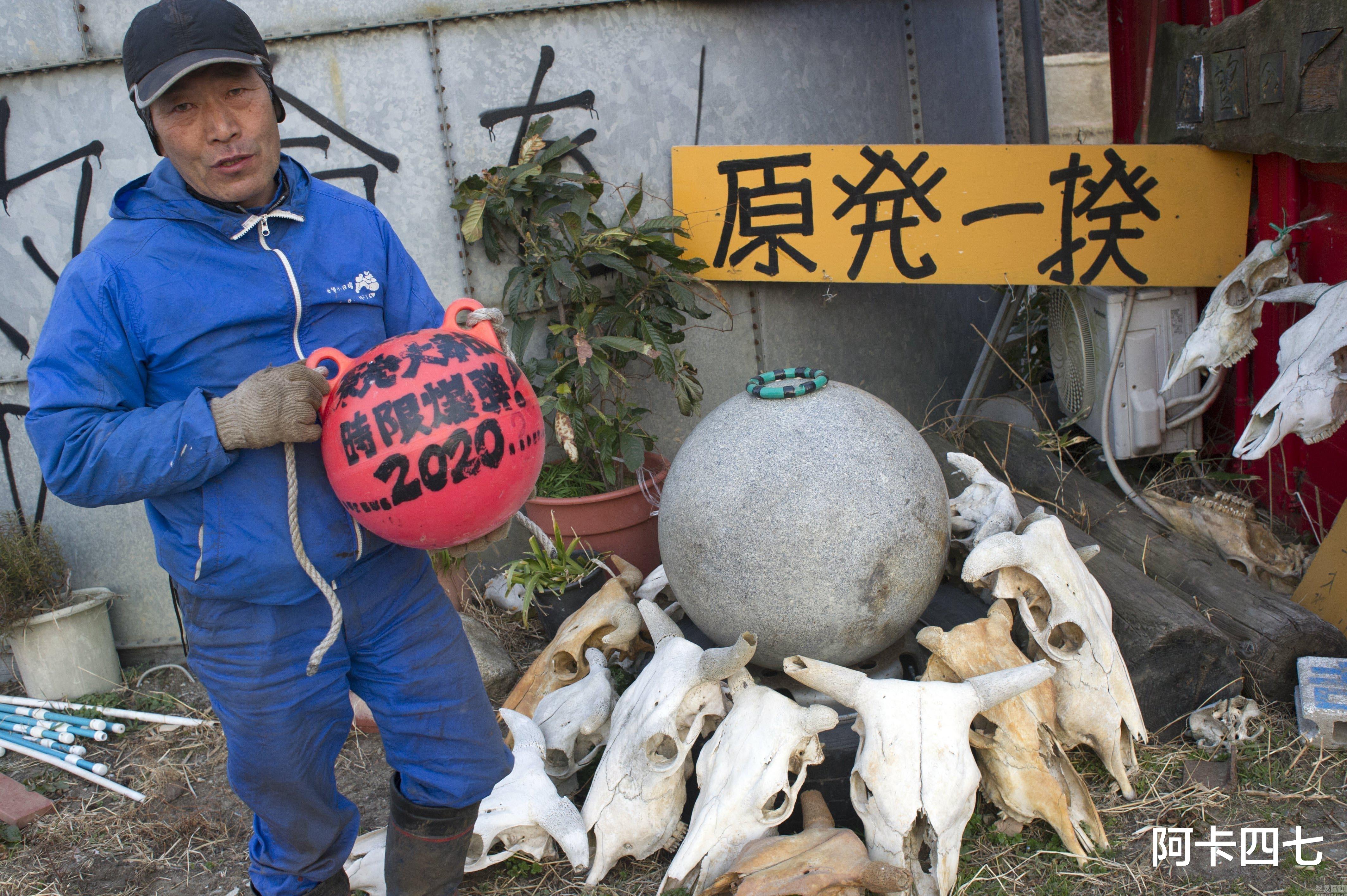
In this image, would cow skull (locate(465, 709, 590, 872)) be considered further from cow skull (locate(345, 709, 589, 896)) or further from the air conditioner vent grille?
the air conditioner vent grille

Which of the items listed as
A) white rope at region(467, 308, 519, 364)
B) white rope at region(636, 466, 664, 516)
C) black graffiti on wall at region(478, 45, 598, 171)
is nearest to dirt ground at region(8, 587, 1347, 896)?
white rope at region(636, 466, 664, 516)

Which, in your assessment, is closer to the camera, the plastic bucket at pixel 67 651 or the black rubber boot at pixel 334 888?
the black rubber boot at pixel 334 888

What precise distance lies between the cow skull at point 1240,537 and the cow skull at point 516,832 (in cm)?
288

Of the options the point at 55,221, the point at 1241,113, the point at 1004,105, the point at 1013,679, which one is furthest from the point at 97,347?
the point at 1004,105

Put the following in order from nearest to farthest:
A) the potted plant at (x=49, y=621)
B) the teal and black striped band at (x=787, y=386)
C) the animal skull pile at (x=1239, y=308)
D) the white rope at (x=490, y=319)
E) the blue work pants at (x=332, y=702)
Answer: the blue work pants at (x=332, y=702) → the white rope at (x=490, y=319) → the teal and black striped band at (x=787, y=386) → the animal skull pile at (x=1239, y=308) → the potted plant at (x=49, y=621)

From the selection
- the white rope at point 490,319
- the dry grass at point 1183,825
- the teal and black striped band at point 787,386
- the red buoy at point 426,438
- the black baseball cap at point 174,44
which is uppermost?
the black baseball cap at point 174,44

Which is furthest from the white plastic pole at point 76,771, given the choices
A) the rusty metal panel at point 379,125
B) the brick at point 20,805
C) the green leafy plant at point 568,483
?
the rusty metal panel at point 379,125

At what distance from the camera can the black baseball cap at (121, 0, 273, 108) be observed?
1955 millimetres

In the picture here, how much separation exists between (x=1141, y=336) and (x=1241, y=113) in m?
1.06

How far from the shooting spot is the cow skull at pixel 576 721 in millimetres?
3199

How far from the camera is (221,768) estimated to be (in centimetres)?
387

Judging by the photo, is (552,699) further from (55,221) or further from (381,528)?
(55,221)

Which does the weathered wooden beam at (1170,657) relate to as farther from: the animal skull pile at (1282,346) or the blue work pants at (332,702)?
the blue work pants at (332,702)

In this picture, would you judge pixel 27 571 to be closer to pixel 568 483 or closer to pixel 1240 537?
pixel 568 483
